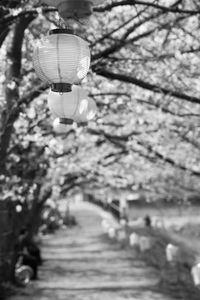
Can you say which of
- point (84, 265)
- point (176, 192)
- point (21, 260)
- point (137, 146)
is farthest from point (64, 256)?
point (137, 146)

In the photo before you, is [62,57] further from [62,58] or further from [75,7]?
[75,7]

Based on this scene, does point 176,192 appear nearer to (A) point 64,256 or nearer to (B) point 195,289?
(A) point 64,256

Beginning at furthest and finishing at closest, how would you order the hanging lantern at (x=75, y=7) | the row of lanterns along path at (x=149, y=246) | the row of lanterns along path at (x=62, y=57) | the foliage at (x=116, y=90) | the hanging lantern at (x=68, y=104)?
the row of lanterns along path at (x=149, y=246)
the foliage at (x=116, y=90)
the hanging lantern at (x=68, y=104)
the row of lanterns along path at (x=62, y=57)
the hanging lantern at (x=75, y=7)

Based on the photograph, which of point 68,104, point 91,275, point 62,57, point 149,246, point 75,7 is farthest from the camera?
point 149,246

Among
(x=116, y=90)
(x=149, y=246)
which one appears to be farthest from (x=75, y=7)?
(x=149, y=246)

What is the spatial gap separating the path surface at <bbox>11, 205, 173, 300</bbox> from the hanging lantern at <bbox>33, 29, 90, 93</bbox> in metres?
10.5

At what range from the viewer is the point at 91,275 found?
19.3 metres

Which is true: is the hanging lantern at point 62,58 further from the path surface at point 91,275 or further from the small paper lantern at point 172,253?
the small paper lantern at point 172,253

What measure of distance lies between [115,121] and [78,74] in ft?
36.3

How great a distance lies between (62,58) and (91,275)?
51.3ft

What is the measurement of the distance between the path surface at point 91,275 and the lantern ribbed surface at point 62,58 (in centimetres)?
1050

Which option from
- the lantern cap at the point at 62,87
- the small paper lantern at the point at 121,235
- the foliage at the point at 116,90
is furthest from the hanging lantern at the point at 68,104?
the small paper lantern at the point at 121,235

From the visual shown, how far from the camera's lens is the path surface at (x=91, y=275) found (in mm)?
14867

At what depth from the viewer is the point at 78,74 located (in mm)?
4758
